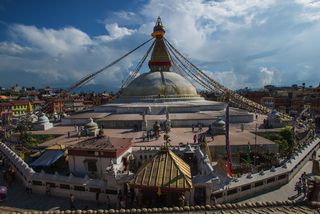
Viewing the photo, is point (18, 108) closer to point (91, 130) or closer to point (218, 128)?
point (91, 130)

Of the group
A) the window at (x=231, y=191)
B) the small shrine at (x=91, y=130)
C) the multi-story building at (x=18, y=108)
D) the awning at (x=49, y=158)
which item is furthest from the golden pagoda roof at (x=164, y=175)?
the multi-story building at (x=18, y=108)

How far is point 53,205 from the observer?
1345 cm

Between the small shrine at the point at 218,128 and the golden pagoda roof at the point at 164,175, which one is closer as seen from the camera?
the golden pagoda roof at the point at 164,175

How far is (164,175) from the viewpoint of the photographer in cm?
1047

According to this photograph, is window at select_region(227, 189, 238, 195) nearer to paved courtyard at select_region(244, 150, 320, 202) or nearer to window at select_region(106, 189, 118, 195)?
paved courtyard at select_region(244, 150, 320, 202)

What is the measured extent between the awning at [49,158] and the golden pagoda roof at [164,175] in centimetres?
820

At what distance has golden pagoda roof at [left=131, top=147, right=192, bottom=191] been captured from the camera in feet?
33.7

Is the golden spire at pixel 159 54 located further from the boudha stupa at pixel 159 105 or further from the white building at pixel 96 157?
the white building at pixel 96 157

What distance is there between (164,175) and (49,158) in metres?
9.33

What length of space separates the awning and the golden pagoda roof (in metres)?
8.20

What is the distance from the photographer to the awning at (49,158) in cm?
1698

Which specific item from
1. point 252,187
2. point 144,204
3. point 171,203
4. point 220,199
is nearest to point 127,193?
point 144,204

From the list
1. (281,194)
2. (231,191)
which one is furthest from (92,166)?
(281,194)

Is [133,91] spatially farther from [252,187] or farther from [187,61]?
[252,187]
